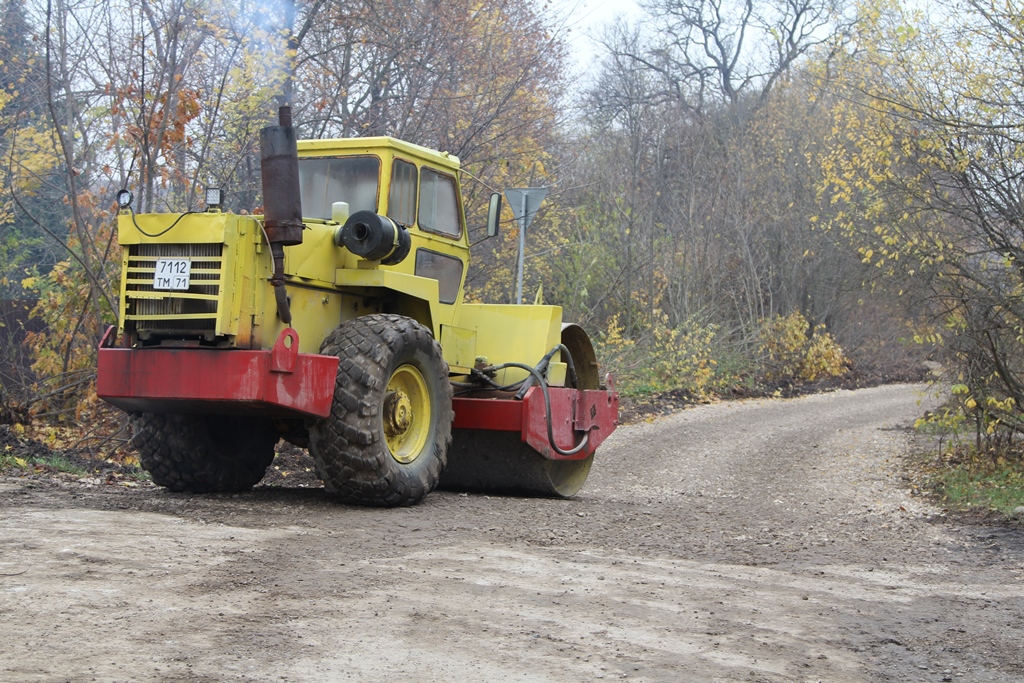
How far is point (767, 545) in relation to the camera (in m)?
8.24

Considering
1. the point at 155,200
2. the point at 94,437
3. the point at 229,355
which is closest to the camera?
the point at 229,355

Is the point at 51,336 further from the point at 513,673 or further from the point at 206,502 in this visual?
the point at 513,673

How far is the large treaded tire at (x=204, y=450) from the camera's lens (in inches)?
343

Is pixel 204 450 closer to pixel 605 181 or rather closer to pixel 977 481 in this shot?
pixel 977 481

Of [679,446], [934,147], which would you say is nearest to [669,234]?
[679,446]

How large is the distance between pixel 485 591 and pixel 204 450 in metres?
3.67

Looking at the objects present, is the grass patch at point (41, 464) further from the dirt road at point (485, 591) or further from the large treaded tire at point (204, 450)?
the large treaded tire at point (204, 450)

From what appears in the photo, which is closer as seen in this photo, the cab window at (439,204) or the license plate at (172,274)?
the license plate at (172,274)

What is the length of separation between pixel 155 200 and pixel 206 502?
5789 mm

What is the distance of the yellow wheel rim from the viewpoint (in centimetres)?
859

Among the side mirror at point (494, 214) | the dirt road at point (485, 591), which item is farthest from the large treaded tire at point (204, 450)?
the side mirror at point (494, 214)

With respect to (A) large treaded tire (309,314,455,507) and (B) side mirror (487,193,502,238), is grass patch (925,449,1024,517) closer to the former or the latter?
(B) side mirror (487,193,502,238)

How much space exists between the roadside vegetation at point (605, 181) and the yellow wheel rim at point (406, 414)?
220cm

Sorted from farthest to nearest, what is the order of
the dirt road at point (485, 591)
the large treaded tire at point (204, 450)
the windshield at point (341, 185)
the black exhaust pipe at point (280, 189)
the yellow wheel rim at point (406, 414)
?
the windshield at point (341, 185) → the large treaded tire at point (204, 450) → the yellow wheel rim at point (406, 414) → the black exhaust pipe at point (280, 189) → the dirt road at point (485, 591)
